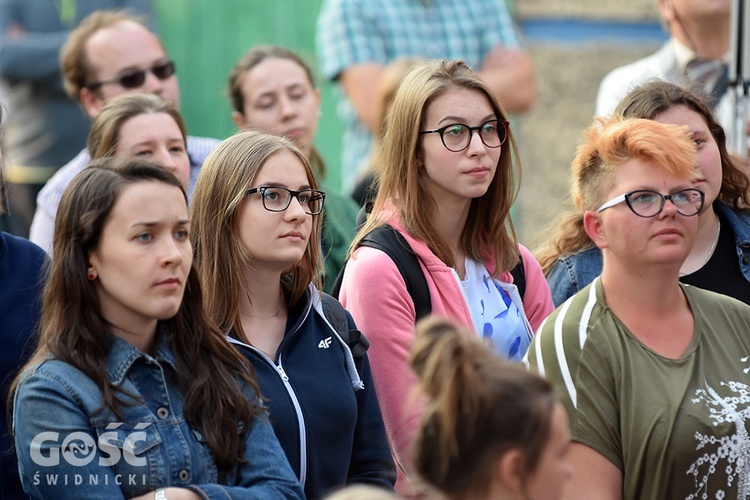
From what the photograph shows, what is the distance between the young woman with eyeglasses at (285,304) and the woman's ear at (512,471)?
3.34 feet

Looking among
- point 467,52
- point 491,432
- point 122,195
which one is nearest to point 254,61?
point 467,52

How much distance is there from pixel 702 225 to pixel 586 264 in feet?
1.42

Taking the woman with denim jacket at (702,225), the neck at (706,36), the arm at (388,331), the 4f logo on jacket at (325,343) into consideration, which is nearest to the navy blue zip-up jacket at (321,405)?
the 4f logo on jacket at (325,343)

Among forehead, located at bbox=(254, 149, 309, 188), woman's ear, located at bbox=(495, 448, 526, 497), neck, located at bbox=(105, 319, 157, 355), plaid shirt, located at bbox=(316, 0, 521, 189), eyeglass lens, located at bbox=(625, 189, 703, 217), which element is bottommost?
woman's ear, located at bbox=(495, 448, 526, 497)

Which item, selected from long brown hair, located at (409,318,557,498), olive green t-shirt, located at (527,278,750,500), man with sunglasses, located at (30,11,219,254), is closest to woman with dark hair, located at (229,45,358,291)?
man with sunglasses, located at (30,11,219,254)


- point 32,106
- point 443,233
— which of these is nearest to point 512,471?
point 443,233

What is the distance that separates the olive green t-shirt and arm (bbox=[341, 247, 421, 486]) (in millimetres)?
505

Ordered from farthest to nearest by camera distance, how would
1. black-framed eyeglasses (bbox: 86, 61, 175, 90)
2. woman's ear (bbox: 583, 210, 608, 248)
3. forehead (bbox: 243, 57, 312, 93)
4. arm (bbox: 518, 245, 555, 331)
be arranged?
forehead (bbox: 243, 57, 312, 93) → black-framed eyeglasses (bbox: 86, 61, 175, 90) → arm (bbox: 518, 245, 555, 331) → woman's ear (bbox: 583, 210, 608, 248)

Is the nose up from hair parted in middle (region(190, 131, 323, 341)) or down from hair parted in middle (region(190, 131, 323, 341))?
up

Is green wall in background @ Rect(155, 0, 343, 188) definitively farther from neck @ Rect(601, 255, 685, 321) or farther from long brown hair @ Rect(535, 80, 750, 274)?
neck @ Rect(601, 255, 685, 321)

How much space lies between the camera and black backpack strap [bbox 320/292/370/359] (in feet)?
10.9

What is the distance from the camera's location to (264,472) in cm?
285

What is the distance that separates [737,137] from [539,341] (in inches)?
89.8

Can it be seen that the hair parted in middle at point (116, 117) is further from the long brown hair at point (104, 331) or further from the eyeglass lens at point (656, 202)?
the eyeglass lens at point (656, 202)
